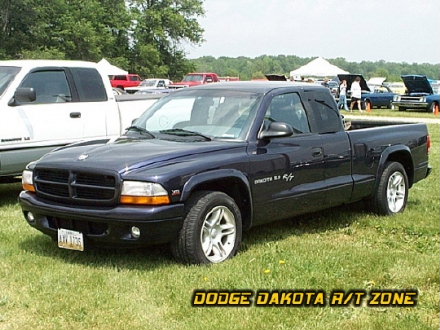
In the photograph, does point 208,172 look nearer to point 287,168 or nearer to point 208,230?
point 208,230

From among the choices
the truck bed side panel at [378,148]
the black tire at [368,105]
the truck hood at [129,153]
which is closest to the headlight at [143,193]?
the truck hood at [129,153]

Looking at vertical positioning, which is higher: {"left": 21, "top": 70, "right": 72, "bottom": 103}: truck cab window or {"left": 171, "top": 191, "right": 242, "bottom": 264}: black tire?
{"left": 21, "top": 70, "right": 72, "bottom": 103}: truck cab window

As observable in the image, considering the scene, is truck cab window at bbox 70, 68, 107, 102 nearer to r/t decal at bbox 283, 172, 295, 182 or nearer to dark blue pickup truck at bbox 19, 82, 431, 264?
dark blue pickup truck at bbox 19, 82, 431, 264

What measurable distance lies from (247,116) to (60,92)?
3644 millimetres

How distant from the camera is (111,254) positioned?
6250 mm

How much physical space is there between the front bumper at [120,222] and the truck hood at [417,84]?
96.9 feet

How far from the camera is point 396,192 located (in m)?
8.34

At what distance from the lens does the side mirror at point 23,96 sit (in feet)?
27.7

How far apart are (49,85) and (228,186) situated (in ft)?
12.9

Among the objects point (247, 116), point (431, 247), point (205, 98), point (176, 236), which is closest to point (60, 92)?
point (205, 98)

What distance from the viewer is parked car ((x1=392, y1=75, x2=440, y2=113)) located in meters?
32.2

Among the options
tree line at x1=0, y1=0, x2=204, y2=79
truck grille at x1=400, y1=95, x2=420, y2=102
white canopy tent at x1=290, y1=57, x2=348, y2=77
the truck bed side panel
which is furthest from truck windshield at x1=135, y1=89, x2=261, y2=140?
Answer: tree line at x1=0, y1=0, x2=204, y2=79

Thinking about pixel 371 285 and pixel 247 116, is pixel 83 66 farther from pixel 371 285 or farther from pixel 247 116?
pixel 371 285

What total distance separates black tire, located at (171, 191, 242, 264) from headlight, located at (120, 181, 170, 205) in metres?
0.31
